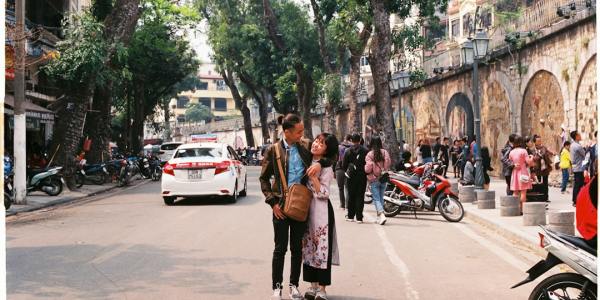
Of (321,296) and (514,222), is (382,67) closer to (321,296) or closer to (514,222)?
(514,222)

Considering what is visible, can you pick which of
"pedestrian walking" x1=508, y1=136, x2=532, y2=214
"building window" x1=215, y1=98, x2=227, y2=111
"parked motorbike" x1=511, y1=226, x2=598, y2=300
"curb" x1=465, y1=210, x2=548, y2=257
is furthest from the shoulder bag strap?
"building window" x1=215, y1=98, x2=227, y2=111

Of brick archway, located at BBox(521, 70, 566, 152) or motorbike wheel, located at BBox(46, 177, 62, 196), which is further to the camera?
brick archway, located at BBox(521, 70, 566, 152)

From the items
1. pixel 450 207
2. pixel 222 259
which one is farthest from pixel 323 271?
pixel 450 207

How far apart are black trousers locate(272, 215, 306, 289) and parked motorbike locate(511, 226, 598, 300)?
206 cm

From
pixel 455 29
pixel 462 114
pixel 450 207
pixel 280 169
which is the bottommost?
pixel 450 207

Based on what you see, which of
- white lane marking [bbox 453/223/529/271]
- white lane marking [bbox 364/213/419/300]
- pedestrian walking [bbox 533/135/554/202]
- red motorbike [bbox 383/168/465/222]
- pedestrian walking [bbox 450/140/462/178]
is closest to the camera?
white lane marking [bbox 364/213/419/300]

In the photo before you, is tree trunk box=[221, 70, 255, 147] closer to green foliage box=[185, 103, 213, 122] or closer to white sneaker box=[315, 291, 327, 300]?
white sneaker box=[315, 291, 327, 300]

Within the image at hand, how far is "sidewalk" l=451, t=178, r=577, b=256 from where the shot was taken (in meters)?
9.89

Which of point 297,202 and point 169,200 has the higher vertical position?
point 297,202

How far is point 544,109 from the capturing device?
67.5 ft

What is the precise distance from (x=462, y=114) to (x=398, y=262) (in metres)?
20.0

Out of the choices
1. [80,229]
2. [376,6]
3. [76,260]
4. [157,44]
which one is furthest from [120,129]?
[76,260]

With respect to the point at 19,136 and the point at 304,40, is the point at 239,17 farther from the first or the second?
the point at 19,136

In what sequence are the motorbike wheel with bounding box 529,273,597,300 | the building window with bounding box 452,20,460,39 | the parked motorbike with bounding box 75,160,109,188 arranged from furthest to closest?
the building window with bounding box 452,20,460,39
the parked motorbike with bounding box 75,160,109,188
the motorbike wheel with bounding box 529,273,597,300
